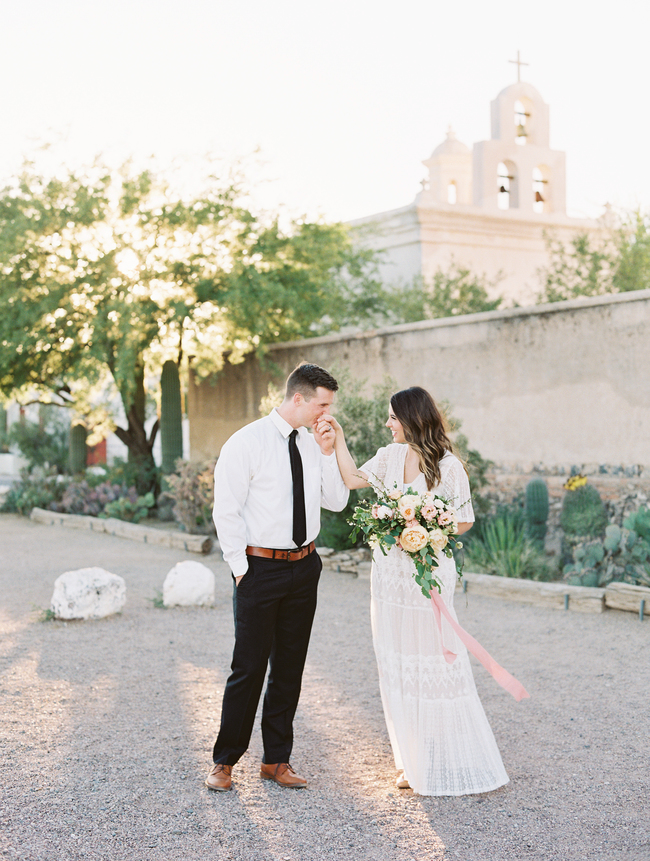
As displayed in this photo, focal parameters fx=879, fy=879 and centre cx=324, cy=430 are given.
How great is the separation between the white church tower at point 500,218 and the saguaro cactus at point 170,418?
577 centimetres

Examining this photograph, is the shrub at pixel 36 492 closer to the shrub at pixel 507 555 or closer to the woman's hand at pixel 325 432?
the shrub at pixel 507 555

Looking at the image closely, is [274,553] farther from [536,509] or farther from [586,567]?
[536,509]

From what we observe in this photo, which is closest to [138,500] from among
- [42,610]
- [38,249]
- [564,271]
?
[38,249]

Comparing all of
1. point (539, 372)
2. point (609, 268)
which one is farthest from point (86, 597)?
point (609, 268)

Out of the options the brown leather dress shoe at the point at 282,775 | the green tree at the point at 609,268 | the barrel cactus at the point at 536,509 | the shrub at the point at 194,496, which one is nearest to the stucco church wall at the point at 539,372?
the barrel cactus at the point at 536,509

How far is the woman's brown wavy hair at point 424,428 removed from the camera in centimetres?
441

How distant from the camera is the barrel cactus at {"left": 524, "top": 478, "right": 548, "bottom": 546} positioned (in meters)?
10.7

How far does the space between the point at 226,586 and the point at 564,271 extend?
36.7 ft

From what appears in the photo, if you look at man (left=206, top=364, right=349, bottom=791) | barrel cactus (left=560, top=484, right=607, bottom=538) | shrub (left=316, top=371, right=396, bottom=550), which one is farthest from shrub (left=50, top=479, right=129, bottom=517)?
man (left=206, top=364, right=349, bottom=791)

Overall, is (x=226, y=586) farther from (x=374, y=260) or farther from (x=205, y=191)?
(x=374, y=260)

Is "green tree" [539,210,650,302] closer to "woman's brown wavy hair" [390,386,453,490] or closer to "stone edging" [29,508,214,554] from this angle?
"stone edging" [29,508,214,554]

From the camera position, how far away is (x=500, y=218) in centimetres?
2075

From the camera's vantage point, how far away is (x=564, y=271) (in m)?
18.0

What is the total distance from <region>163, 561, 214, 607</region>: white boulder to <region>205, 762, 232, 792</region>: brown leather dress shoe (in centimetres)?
446
